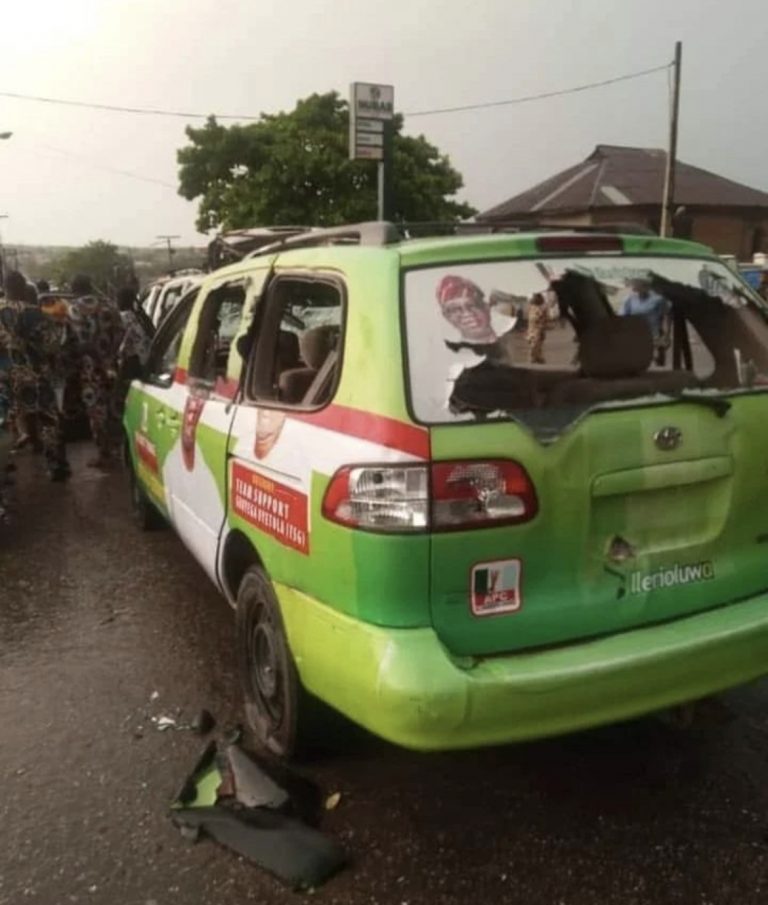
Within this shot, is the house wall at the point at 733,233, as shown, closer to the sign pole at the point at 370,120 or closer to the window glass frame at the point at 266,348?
the sign pole at the point at 370,120

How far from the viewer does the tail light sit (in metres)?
2.44

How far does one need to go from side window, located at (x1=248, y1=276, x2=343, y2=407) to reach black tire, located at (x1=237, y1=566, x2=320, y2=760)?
683 millimetres

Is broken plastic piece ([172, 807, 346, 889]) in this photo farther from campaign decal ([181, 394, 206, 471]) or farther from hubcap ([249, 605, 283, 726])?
campaign decal ([181, 394, 206, 471])

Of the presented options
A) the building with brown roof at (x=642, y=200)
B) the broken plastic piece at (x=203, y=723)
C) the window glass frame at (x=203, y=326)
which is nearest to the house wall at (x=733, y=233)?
the building with brown roof at (x=642, y=200)

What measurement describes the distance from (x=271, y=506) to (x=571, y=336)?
1.16 metres

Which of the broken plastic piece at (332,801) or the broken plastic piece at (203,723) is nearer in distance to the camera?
the broken plastic piece at (332,801)

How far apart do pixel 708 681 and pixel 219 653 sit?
2.40 metres

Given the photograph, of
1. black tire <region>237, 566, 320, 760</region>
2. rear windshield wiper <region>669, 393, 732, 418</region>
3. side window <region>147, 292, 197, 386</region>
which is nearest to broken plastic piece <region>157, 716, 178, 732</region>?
black tire <region>237, 566, 320, 760</region>

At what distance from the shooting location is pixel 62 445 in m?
8.28

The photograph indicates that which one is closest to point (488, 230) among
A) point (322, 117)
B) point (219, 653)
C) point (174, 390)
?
point (174, 390)

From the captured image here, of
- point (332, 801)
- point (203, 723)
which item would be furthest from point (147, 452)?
point (332, 801)

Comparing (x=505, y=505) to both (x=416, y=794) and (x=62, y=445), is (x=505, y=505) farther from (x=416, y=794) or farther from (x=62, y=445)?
(x=62, y=445)

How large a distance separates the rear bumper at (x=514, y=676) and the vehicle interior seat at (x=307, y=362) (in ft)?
2.95

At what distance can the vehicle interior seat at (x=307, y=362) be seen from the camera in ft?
11.0
